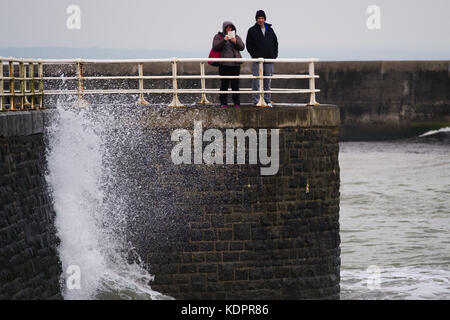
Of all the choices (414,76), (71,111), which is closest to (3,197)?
(71,111)

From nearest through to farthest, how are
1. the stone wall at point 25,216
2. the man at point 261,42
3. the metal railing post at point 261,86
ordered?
1. the stone wall at point 25,216
2. the metal railing post at point 261,86
3. the man at point 261,42

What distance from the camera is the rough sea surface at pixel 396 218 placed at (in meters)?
19.3

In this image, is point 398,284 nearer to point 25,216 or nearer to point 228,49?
point 228,49

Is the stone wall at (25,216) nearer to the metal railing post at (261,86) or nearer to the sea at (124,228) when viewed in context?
the sea at (124,228)

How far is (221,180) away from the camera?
1520 centimetres

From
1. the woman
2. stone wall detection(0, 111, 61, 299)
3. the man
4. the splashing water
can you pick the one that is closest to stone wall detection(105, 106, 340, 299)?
the splashing water

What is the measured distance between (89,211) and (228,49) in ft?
11.4

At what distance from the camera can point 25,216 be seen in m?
13.1

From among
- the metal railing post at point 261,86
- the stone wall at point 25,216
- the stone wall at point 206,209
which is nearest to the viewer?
the stone wall at point 25,216

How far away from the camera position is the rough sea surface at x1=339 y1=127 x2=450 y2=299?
1928 centimetres

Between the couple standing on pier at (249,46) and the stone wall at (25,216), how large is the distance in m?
3.19

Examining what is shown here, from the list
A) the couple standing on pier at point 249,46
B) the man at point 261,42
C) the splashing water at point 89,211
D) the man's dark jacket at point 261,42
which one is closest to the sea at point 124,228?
the splashing water at point 89,211
